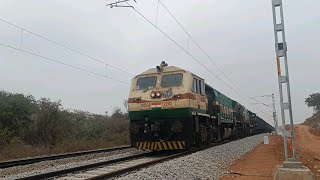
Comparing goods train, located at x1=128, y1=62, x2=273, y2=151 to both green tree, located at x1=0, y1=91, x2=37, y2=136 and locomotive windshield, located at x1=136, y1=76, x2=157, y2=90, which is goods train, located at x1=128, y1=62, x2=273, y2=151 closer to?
locomotive windshield, located at x1=136, y1=76, x2=157, y2=90

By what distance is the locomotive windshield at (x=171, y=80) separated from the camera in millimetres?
15906

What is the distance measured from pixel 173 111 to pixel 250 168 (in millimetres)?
4295

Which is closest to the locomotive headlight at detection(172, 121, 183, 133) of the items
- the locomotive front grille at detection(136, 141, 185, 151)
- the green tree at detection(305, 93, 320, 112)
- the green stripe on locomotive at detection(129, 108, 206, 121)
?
the green stripe on locomotive at detection(129, 108, 206, 121)

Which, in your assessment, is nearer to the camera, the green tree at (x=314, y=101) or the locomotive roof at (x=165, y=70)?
the locomotive roof at (x=165, y=70)

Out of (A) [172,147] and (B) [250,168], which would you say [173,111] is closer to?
(A) [172,147]

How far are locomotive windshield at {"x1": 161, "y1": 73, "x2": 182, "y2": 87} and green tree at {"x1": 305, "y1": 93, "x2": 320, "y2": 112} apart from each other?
320 ft

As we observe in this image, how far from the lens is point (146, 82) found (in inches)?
651

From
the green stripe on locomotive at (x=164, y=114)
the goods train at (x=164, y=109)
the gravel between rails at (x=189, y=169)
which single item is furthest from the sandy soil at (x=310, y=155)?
the green stripe on locomotive at (x=164, y=114)

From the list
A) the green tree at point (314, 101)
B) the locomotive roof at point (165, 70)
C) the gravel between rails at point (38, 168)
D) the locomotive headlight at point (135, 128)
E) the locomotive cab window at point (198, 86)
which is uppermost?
the green tree at point (314, 101)

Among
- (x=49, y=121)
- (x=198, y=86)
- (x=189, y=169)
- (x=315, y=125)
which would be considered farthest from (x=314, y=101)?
(x=189, y=169)

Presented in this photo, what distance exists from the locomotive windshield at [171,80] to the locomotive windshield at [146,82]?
0.44 metres

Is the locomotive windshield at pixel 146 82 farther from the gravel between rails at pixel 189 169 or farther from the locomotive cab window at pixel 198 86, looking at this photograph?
the gravel between rails at pixel 189 169

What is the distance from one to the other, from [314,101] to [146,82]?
324ft

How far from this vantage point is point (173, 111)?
15289 millimetres
